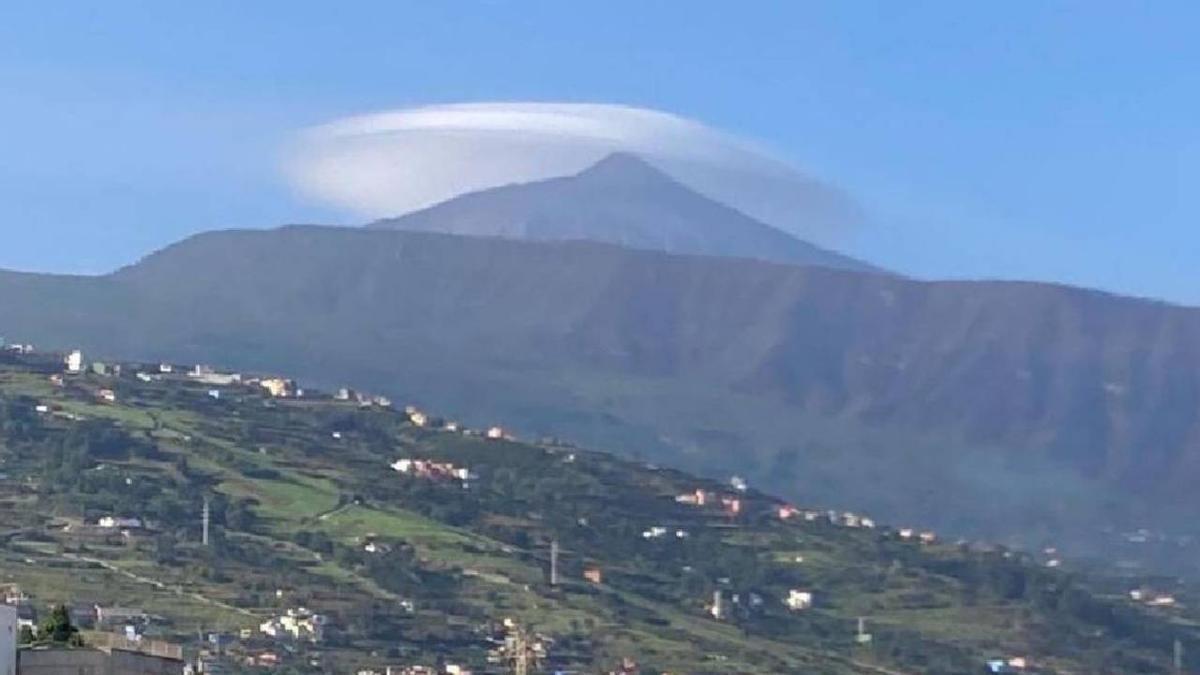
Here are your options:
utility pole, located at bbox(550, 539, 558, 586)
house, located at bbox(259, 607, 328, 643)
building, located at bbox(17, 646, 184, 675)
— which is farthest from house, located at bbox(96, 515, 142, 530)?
building, located at bbox(17, 646, 184, 675)

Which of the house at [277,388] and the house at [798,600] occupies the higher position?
the house at [277,388]

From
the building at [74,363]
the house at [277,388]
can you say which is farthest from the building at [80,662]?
the house at [277,388]

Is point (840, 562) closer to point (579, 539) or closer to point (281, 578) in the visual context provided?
point (579, 539)

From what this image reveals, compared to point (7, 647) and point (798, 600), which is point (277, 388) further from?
point (7, 647)

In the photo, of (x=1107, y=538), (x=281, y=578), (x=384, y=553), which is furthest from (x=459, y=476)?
(x=1107, y=538)

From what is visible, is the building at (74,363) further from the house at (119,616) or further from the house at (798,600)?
the house at (119,616)

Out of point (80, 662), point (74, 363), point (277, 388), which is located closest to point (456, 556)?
point (74, 363)

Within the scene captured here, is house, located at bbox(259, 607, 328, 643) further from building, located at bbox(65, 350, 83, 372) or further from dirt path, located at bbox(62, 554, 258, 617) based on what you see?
building, located at bbox(65, 350, 83, 372)
